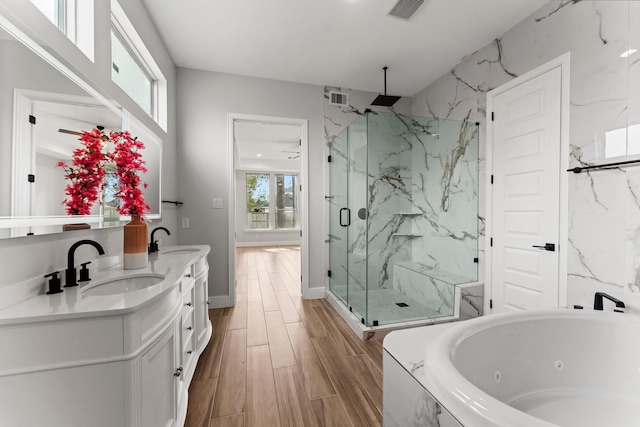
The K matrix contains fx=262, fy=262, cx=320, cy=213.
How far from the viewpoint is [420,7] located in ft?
6.76

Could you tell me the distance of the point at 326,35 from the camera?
2424mm

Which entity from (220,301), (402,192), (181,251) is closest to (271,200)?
(220,301)

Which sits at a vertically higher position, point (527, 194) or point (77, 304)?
point (527, 194)

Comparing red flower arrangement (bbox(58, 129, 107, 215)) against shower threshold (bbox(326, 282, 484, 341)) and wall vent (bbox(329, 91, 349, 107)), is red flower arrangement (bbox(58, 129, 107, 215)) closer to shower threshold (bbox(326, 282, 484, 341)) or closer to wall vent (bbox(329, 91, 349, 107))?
shower threshold (bbox(326, 282, 484, 341))

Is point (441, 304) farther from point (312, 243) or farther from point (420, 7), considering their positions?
point (420, 7)

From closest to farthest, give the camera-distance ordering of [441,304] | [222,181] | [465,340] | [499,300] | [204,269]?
1. [465,340]
2. [204,269]
3. [499,300]
4. [441,304]
5. [222,181]

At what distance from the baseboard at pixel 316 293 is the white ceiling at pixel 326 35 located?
8.61 feet

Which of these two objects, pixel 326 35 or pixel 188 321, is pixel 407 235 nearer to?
pixel 326 35

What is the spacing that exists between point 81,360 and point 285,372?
1.31m

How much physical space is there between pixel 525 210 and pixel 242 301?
3.09 metres

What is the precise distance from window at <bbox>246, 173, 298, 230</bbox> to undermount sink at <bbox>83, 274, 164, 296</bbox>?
271 inches

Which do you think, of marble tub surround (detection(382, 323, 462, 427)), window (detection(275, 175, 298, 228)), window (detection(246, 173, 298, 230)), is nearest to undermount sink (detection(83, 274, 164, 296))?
marble tub surround (detection(382, 323, 462, 427))

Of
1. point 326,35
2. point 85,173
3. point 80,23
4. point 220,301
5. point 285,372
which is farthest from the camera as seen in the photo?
point 220,301

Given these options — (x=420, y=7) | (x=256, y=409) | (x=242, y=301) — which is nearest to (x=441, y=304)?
(x=256, y=409)
